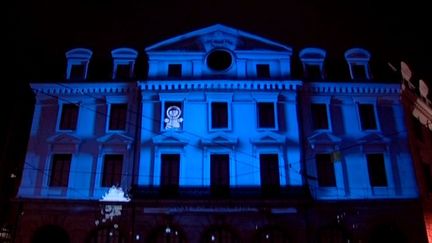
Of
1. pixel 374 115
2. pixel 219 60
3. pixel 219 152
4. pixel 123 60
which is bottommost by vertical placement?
pixel 219 152

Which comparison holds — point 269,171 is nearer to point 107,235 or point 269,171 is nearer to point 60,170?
point 107,235

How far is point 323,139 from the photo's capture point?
26.2 metres

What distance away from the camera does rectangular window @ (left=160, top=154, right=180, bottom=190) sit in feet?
81.6

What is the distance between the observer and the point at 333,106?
2758cm

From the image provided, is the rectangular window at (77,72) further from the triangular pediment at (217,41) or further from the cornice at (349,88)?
the cornice at (349,88)

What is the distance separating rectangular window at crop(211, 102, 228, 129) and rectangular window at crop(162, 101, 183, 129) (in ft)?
7.32

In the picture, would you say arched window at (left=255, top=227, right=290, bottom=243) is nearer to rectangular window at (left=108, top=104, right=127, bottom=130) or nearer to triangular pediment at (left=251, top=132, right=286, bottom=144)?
triangular pediment at (left=251, top=132, right=286, bottom=144)

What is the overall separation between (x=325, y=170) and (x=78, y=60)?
19542mm

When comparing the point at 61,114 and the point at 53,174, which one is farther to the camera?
the point at 61,114

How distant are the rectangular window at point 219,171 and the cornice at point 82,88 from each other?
26.0 feet

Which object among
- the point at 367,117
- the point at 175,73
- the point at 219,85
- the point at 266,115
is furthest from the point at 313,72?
the point at 175,73

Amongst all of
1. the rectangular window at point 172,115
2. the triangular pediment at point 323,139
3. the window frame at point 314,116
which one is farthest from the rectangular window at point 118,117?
the window frame at point 314,116

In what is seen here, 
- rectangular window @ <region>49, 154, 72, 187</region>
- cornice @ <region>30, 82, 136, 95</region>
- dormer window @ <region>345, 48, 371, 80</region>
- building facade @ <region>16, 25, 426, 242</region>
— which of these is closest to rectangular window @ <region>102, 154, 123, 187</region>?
building facade @ <region>16, 25, 426, 242</region>

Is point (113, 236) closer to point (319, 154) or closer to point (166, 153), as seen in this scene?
point (166, 153)
